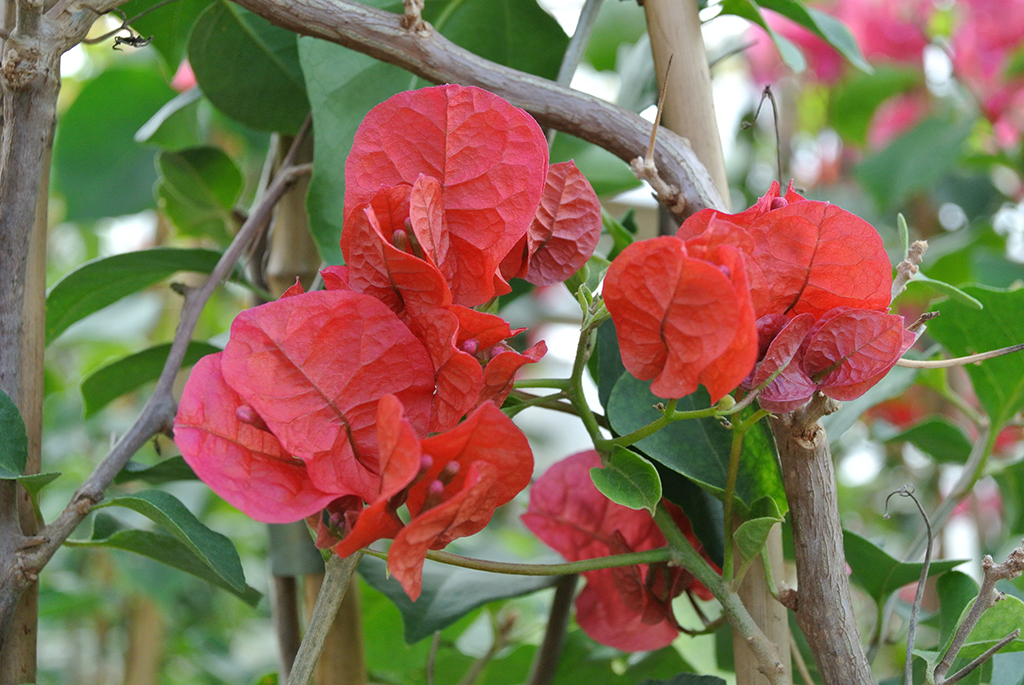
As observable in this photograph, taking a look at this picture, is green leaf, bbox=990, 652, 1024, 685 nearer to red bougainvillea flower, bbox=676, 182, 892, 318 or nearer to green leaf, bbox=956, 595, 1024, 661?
green leaf, bbox=956, 595, 1024, 661

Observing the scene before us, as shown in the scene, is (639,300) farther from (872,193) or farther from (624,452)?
(872,193)

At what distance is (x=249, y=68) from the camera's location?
0.38m

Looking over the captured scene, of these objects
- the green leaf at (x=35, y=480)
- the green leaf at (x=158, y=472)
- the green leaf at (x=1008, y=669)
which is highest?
the green leaf at (x=158, y=472)

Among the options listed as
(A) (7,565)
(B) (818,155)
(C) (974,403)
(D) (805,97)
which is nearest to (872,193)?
(C) (974,403)

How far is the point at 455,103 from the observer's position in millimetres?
203

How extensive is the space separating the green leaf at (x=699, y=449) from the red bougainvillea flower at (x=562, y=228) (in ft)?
0.17

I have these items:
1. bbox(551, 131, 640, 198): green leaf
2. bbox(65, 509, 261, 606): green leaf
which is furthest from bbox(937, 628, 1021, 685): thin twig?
bbox(551, 131, 640, 198): green leaf

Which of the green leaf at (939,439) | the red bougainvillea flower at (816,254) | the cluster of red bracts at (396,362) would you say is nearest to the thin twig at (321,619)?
the cluster of red bracts at (396,362)

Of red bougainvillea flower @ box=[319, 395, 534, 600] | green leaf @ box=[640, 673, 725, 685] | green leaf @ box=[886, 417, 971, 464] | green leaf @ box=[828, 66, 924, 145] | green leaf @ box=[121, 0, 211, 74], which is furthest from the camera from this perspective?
green leaf @ box=[828, 66, 924, 145]

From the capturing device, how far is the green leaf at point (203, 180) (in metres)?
0.44

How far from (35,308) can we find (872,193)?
0.73 meters

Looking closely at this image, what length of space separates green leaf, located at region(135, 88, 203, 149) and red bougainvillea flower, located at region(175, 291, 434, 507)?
29 centimetres

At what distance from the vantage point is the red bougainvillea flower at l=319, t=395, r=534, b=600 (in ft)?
0.54

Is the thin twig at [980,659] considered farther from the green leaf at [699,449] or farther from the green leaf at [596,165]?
the green leaf at [596,165]
